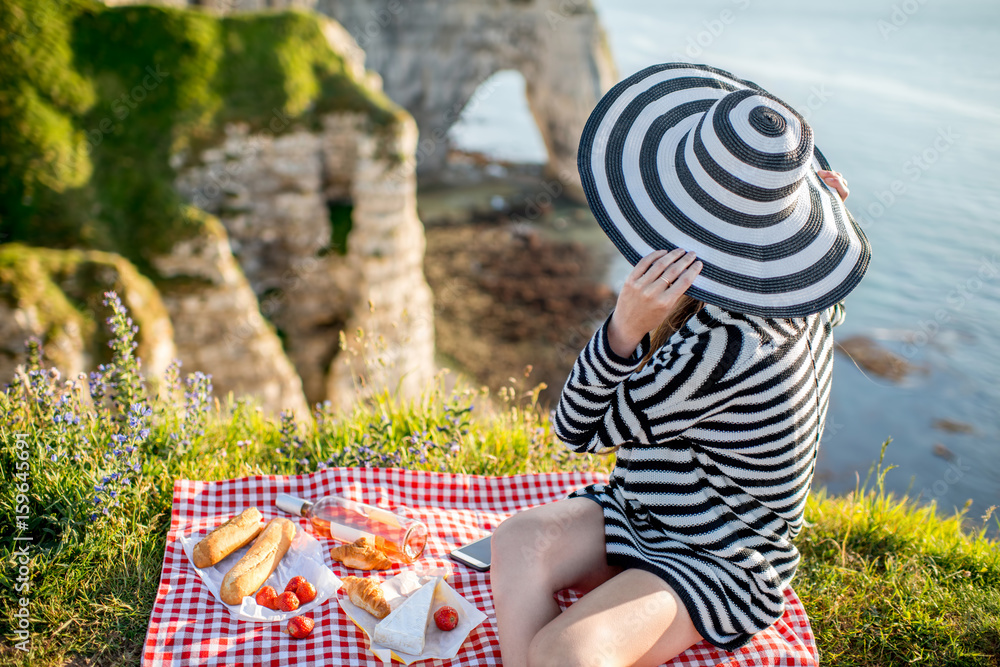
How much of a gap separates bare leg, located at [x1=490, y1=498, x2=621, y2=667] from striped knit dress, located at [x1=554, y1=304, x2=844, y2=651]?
12cm

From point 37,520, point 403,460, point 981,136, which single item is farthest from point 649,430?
point 981,136

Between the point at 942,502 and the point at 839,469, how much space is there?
1987 mm

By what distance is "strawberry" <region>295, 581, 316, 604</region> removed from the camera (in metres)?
2.89

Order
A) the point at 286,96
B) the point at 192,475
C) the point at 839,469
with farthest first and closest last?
the point at 839,469, the point at 286,96, the point at 192,475

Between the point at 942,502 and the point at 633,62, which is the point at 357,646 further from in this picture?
the point at 633,62

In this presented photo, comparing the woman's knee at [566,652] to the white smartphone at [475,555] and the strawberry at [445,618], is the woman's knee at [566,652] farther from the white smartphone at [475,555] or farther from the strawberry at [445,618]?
the white smartphone at [475,555]

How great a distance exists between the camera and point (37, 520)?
3115 millimetres

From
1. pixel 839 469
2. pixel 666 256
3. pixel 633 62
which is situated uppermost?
pixel 666 256

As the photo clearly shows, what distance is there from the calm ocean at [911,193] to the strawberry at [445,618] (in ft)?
30.1

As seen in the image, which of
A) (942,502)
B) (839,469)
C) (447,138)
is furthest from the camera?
(447,138)

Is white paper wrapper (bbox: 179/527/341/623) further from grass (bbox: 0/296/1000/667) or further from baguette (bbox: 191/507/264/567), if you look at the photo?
grass (bbox: 0/296/1000/667)

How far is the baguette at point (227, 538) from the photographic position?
9.67 ft

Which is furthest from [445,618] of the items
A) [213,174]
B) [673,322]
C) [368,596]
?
[213,174]

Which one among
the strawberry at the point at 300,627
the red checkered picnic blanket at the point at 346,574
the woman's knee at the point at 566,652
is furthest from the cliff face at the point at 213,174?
the woman's knee at the point at 566,652
